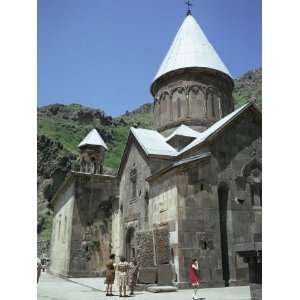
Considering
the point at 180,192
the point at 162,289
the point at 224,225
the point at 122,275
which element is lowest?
the point at 162,289

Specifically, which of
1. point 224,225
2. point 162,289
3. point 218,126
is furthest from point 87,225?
point 162,289

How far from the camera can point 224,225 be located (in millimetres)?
9609

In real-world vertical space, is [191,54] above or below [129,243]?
above

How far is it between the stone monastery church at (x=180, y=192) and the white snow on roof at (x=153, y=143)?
0.05 m

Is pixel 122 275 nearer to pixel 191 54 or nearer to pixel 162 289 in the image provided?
pixel 162 289

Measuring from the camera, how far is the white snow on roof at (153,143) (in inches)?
475

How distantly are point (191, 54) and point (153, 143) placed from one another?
15.4 ft

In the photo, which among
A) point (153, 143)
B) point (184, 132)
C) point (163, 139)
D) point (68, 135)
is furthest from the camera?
point (68, 135)

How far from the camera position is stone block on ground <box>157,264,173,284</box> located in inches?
344

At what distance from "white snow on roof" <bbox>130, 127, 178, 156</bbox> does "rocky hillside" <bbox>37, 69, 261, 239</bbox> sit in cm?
322

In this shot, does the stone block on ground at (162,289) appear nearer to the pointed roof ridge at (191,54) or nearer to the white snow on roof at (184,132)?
the white snow on roof at (184,132)

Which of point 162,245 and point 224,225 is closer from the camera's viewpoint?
point 162,245
